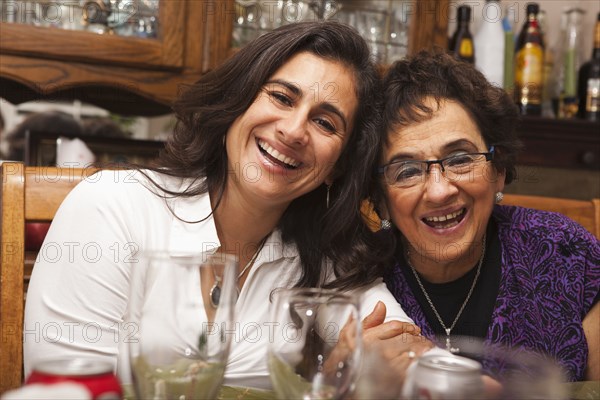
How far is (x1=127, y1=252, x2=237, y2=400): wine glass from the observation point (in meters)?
0.53

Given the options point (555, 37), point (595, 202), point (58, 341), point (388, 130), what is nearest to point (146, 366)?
point (58, 341)

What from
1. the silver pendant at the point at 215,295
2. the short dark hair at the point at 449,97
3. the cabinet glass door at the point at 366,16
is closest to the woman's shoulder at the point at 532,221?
the short dark hair at the point at 449,97

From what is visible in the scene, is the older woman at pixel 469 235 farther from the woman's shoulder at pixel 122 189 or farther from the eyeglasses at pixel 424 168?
the woman's shoulder at pixel 122 189

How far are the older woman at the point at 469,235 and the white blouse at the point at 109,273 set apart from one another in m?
0.19

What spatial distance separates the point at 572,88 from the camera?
7.89 ft

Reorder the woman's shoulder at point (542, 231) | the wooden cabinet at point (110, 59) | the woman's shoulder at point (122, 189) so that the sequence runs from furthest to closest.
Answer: the wooden cabinet at point (110, 59)
the woman's shoulder at point (542, 231)
the woman's shoulder at point (122, 189)

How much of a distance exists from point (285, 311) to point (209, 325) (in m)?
0.06

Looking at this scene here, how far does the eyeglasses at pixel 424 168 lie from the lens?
1.36 meters

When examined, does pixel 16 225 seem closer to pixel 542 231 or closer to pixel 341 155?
pixel 341 155

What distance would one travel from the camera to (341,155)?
1.41 meters

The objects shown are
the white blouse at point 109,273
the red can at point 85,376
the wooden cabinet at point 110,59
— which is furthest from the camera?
the wooden cabinet at point 110,59

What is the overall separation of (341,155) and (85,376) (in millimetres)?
992

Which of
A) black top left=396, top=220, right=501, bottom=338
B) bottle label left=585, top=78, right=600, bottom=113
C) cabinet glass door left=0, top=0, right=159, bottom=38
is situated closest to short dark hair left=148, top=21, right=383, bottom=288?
black top left=396, top=220, right=501, bottom=338

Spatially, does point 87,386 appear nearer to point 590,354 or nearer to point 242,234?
point 242,234
